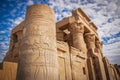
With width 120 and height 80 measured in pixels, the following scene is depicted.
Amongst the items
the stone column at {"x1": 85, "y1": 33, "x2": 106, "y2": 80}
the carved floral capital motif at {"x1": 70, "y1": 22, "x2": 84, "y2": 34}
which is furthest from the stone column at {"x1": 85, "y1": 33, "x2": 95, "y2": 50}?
the carved floral capital motif at {"x1": 70, "y1": 22, "x2": 84, "y2": 34}

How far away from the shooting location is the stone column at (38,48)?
12.9 feet

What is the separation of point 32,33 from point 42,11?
116cm

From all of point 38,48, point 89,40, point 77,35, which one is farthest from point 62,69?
point 89,40

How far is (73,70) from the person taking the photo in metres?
8.70

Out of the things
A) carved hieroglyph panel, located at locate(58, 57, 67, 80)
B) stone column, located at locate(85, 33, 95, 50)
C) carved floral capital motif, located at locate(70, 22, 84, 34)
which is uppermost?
carved floral capital motif, located at locate(70, 22, 84, 34)

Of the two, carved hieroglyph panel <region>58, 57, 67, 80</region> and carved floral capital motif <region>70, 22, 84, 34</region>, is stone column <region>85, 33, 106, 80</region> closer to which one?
carved floral capital motif <region>70, 22, 84, 34</region>

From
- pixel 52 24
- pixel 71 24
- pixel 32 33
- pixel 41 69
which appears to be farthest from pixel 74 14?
pixel 41 69

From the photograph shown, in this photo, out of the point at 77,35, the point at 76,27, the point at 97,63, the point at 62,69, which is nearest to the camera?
the point at 62,69

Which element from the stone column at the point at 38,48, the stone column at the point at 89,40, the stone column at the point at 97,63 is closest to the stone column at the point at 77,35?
the stone column at the point at 97,63

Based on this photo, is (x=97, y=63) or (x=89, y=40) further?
(x=89, y=40)

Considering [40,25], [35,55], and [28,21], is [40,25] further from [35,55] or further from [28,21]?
[35,55]

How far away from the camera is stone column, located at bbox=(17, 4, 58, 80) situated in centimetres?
394

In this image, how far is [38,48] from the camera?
4.29 m

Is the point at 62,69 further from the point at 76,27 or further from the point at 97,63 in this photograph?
the point at 76,27
